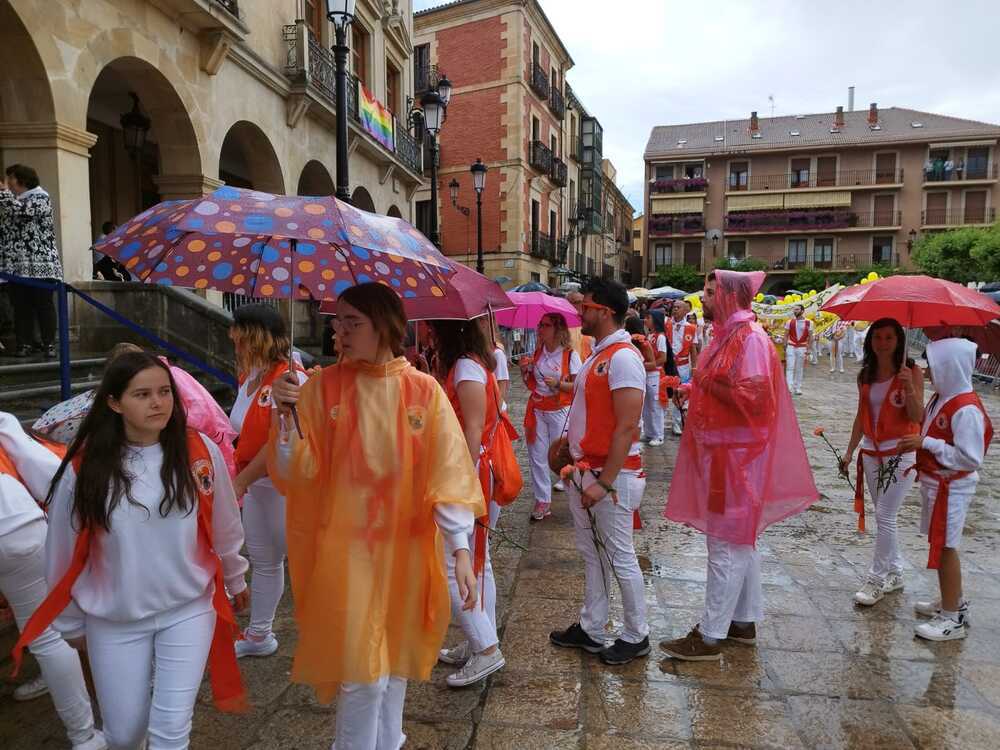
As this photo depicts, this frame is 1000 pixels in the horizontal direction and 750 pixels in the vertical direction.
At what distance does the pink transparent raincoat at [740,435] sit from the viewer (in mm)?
3105

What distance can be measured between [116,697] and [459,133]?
2930 cm

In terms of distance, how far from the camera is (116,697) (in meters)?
1.94

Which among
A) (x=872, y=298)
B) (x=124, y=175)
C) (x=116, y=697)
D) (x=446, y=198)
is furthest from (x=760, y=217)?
(x=116, y=697)

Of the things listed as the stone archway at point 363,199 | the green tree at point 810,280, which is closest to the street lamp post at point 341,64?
the stone archway at point 363,199

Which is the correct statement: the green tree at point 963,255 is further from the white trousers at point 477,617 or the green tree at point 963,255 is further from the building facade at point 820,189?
the white trousers at point 477,617

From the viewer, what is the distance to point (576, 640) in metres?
3.40

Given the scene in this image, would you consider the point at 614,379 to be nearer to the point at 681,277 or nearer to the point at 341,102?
the point at 341,102

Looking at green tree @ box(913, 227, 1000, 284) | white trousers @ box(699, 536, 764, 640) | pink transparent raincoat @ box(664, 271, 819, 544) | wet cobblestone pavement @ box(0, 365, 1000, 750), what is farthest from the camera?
green tree @ box(913, 227, 1000, 284)

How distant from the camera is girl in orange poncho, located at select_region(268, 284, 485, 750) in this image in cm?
205

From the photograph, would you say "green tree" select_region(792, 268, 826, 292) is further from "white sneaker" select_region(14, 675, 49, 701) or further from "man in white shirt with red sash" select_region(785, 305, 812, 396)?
"white sneaker" select_region(14, 675, 49, 701)

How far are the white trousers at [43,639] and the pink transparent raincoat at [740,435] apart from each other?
108 inches

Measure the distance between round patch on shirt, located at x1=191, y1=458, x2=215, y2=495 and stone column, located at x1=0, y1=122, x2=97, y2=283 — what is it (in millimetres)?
6141

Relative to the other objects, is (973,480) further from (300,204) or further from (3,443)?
(3,443)

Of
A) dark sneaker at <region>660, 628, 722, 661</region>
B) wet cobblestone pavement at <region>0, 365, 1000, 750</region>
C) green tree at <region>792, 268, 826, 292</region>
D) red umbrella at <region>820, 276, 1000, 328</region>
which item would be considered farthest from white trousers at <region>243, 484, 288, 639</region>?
green tree at <region>792, 268, 826, 292</region>
